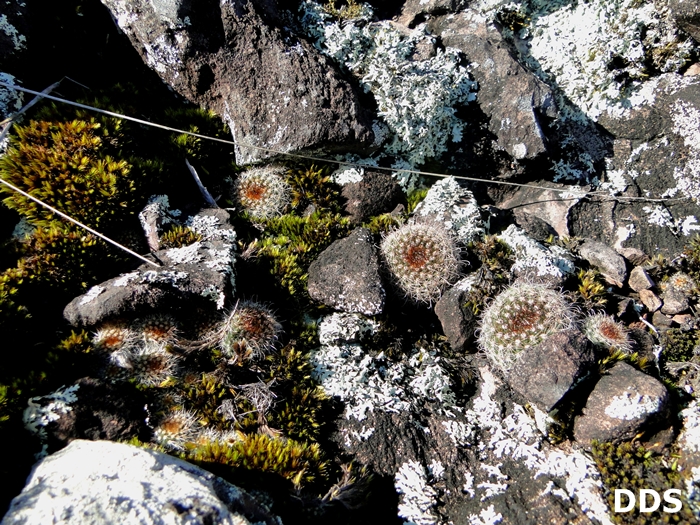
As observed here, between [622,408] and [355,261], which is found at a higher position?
[355,261]

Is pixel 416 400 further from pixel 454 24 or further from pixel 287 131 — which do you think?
pixel 454 24

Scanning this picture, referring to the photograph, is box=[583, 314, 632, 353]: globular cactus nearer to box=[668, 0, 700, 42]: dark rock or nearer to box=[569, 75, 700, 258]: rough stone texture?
box=[569, 75, 700, 258]: rough stone texture

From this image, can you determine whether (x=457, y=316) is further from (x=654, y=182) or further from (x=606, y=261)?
(x=654, y=182)

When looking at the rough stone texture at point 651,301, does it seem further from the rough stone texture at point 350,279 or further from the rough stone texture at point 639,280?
the rough stone texture at point 350,279

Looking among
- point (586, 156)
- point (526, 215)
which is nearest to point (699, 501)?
point (526, 215)

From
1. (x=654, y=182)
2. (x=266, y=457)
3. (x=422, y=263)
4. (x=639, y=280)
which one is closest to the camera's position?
(x=266, y=457)

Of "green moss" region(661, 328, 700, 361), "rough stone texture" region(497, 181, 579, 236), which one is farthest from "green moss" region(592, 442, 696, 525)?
"rough stone texture" region(497, 181, 579, 236)


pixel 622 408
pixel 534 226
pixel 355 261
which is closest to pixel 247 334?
pixel 355 261
